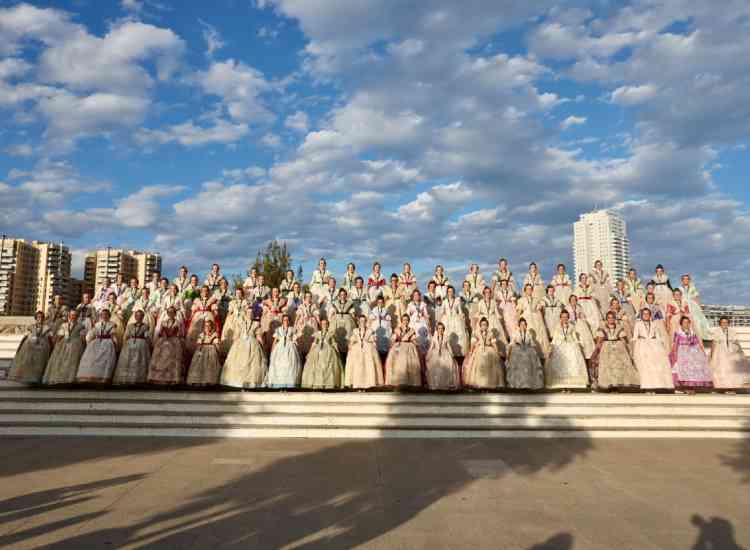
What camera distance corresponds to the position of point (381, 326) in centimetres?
1104

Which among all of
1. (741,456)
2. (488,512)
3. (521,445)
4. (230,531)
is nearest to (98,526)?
(230,531)

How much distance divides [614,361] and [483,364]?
101 inches

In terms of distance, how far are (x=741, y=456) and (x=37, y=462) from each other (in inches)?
395

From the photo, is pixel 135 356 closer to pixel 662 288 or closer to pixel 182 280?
pixel 182 280

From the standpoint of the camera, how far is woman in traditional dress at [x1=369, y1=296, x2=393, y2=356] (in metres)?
10.9

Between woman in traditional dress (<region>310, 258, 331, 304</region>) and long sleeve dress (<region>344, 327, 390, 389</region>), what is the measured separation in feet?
11.4

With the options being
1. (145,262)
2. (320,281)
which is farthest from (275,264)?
(145,262)

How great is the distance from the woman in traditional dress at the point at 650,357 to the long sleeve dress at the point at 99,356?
10255 millimetres

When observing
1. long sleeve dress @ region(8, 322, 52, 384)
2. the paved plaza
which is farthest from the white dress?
long sleeve dress @ region(8, 322, 52, 384)

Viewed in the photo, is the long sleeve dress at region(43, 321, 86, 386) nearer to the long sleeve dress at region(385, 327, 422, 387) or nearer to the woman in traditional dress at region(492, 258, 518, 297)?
the long sleeve dress at region(385, 327, 422, 387)

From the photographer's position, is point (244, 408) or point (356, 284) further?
point (356, 284)

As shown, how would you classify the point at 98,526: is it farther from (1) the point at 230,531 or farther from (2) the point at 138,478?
(2) the point at 138,478

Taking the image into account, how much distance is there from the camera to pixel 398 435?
8633 mm

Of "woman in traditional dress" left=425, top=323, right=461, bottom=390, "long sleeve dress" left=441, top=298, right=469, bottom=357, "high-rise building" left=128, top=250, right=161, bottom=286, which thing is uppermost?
"high-rise building" left=128, top=250, right=161, bottom=286
